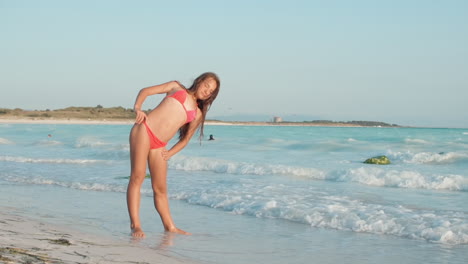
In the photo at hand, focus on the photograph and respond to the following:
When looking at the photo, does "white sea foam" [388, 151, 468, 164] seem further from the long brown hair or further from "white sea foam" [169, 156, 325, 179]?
the long brown hair

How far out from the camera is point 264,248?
18.2 ft

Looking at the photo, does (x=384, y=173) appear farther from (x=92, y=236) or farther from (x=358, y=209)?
(x=92, y=236)

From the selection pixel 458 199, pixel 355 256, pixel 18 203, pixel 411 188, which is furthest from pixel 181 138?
pixel 411 188

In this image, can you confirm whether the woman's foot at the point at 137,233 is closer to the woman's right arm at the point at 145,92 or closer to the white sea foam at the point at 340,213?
the woman's right arm at the point at 145,92

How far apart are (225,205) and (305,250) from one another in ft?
9.97

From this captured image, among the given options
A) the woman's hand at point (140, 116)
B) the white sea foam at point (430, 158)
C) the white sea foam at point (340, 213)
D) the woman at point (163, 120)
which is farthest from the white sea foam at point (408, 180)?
the woman's hand at point (140, 116)

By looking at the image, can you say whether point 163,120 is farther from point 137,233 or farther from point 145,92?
point 137,233

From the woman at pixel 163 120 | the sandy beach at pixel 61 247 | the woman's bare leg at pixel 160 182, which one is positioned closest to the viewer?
the sandy beach at pixel 61 247

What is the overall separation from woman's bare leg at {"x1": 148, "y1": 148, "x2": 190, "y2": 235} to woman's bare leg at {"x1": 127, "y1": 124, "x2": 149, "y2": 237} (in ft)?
0.33

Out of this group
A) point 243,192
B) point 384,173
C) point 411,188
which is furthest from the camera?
point 384,173

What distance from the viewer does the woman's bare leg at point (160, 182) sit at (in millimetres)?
5695

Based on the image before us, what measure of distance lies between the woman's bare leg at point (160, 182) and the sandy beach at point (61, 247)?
736mm

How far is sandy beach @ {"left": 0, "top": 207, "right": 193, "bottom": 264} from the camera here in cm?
379

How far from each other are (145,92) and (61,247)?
1757 mm
